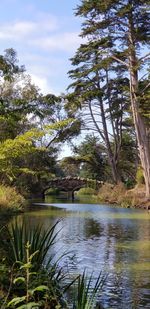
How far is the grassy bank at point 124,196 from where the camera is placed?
27938 mm

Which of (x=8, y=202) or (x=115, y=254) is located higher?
(x=8, y=202)

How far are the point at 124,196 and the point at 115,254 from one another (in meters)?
20.3

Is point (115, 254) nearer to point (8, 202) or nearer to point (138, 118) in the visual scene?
point (8, 202)

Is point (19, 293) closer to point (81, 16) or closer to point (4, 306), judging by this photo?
point (4, 306)

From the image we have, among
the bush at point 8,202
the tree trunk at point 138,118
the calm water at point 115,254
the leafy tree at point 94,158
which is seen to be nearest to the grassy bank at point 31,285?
the calm water at point 115,254

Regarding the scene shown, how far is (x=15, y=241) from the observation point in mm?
5711

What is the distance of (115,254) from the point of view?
416 inches

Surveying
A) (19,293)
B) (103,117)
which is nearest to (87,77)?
(103,117)

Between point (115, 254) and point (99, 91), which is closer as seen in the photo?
point (115, 254)

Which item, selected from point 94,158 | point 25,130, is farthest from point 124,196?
point 94,158

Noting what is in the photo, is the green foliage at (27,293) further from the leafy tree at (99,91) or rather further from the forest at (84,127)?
the leafy tree at (99,91)

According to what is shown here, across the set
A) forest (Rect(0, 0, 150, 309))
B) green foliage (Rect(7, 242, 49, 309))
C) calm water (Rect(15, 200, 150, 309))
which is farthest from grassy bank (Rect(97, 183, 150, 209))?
green foliage (Rect(7, 242, 49, 309))

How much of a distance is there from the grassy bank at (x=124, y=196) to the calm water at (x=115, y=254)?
9.67 m

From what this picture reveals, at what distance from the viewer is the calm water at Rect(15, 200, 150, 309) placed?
7023 mm
